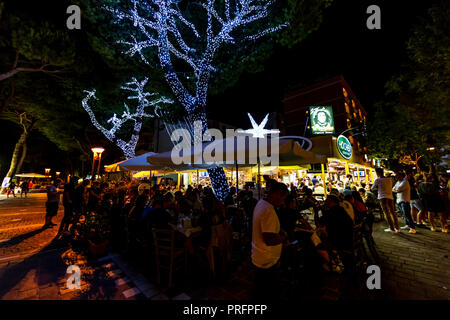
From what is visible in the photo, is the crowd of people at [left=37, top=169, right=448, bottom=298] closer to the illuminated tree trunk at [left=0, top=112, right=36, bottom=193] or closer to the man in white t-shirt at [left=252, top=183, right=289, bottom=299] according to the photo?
the man in white t-shirt at [left=252, top=183, right=289, bottom=299]

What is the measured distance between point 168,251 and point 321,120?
58.6 ft

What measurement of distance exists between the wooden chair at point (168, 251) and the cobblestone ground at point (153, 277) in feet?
0.82

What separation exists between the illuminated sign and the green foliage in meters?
4.64

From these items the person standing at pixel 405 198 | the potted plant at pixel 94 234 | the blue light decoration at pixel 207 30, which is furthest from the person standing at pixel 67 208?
the person standing at pixel 405 198

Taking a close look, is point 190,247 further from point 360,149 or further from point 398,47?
point 360,149

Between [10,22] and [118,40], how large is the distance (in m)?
4.04

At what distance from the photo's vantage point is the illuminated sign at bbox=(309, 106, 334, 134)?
55.4 feet

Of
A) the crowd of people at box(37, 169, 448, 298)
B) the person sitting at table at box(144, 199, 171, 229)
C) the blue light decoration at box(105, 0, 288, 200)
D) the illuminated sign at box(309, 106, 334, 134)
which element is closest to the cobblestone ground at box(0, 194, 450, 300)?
the crowd of people at box(37, 169, 448, 298)

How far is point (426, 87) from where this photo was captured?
974 centimetres

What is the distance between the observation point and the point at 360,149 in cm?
2572

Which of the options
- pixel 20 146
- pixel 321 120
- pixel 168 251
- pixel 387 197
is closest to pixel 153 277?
pixel 168 251

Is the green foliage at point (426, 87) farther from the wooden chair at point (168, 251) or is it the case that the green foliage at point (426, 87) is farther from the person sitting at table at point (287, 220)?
the wooden chair at point (168, 251)

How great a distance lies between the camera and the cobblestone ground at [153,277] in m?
2.85
